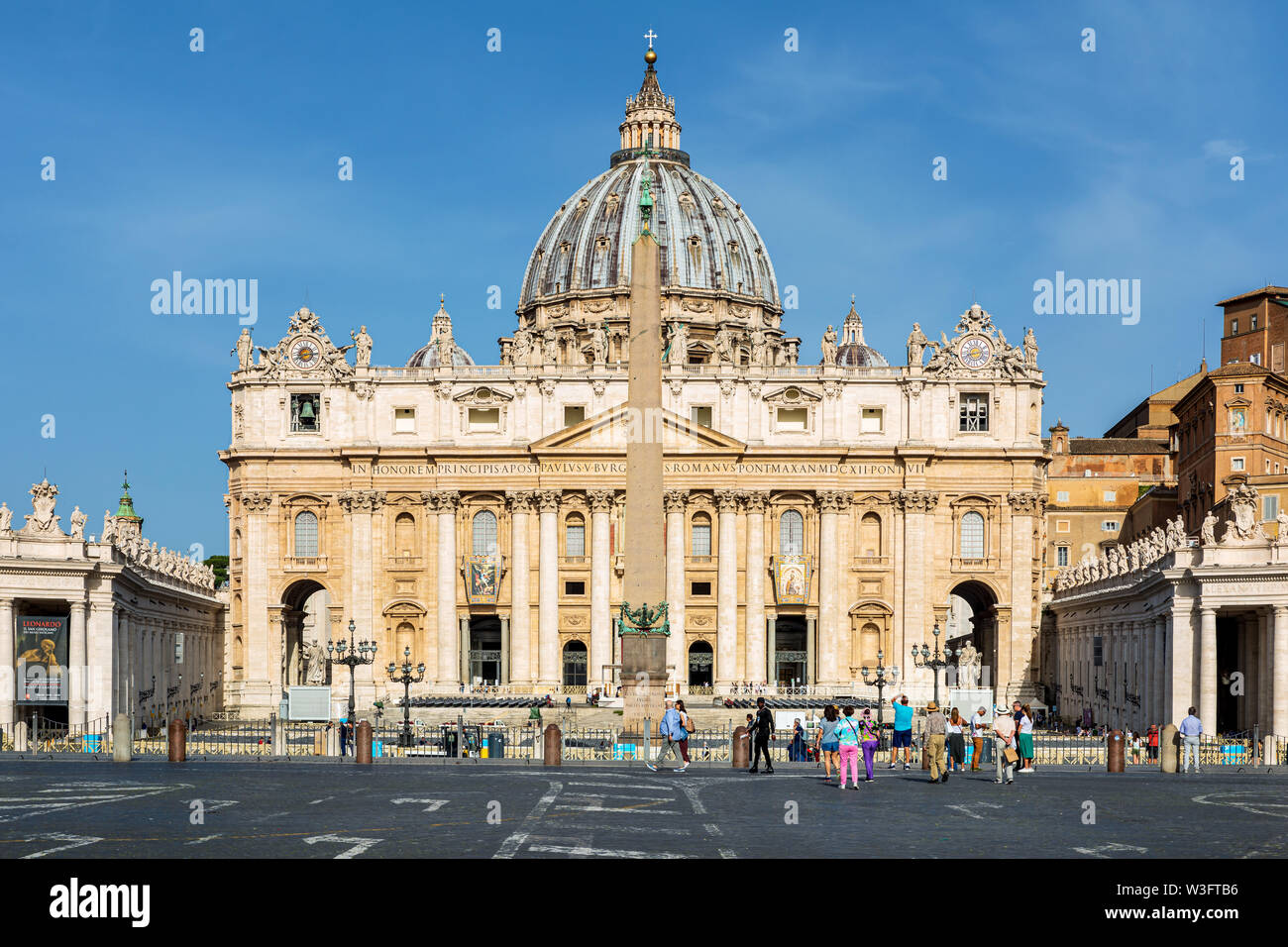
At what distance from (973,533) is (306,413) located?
3547cm

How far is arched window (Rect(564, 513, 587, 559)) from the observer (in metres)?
94.0

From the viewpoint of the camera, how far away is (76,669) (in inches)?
2334

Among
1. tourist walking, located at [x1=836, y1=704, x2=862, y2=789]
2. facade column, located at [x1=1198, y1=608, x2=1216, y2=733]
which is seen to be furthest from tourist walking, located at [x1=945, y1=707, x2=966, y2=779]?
facade column, located at [x1=1198, y1=608, x2=1216, y2=733]

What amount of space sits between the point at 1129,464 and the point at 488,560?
42870 millimetres

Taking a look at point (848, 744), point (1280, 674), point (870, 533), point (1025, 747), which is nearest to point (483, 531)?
point (870, 533)

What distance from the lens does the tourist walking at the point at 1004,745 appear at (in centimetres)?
3681

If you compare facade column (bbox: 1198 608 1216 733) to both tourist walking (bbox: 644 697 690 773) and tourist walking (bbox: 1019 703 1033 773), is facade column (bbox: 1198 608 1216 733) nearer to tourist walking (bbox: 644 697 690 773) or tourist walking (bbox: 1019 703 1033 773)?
tourist walking (bbox: 1019 703 1033 773)

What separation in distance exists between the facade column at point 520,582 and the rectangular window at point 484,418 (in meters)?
3.80

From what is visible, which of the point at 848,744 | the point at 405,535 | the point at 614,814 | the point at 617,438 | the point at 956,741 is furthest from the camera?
the point at 405,535

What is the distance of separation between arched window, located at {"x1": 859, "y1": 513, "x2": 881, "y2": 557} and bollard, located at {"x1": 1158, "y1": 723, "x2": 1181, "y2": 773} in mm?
49491

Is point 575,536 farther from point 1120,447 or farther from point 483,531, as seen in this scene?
point 1120,447
